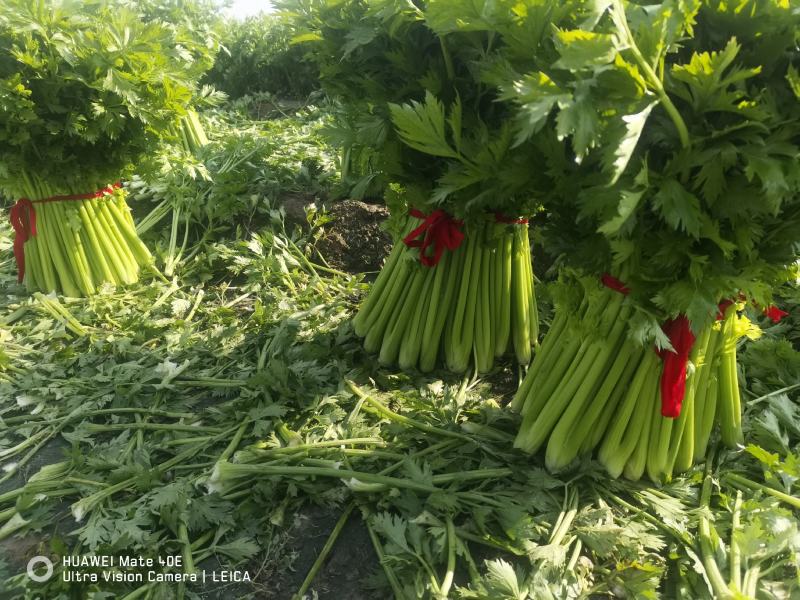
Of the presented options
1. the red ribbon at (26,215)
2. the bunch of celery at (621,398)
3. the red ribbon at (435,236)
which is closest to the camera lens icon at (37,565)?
the bunch of celery at (621,398)

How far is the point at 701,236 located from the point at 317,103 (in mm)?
7512

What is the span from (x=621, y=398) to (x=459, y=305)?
1019 mm

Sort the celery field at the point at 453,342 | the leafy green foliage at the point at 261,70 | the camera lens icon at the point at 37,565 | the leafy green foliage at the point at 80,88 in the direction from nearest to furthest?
the celery field at the point at 453,342 → the camera lens icon at the point at 37,565 → the leafy green foliage at the point at 80,88 → the leafy green foliage at the point at 261,70

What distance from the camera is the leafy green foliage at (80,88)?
3.28m

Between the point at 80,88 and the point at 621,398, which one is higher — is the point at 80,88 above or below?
above

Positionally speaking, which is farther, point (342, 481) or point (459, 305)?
point (459, 305)

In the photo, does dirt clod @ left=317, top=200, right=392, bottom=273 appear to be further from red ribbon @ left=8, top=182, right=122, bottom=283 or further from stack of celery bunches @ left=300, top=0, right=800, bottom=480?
red ribbon @ left=8, top=182, right=122, bottom=283

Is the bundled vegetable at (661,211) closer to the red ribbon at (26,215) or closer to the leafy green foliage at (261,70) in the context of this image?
the red ribbon at (26,215)

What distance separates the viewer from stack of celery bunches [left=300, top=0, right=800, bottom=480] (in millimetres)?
1616

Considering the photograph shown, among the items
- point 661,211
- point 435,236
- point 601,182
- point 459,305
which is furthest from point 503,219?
point 661,211

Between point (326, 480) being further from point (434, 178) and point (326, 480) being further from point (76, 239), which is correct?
point (76, 239)

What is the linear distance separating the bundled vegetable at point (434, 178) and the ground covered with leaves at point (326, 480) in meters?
0.27

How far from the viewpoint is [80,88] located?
A: 3.43 metres

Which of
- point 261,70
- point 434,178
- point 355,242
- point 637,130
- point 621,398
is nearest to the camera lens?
point 637,130
